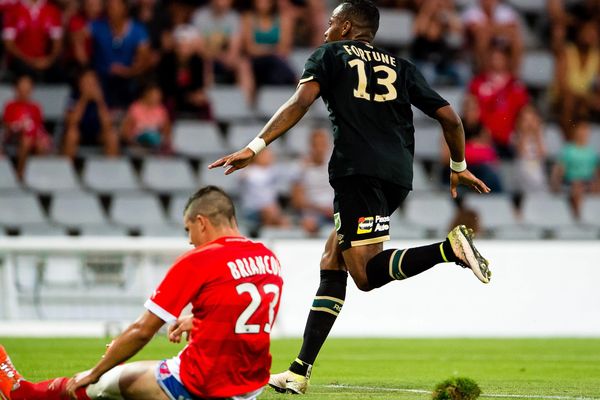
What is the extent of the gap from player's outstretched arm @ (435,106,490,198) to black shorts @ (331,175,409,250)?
0.58 metres

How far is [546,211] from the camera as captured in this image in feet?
53.8

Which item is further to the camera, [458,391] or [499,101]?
[499,101]

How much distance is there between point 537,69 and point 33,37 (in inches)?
323

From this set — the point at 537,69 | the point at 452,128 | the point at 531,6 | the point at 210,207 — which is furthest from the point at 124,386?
the point at 531,6

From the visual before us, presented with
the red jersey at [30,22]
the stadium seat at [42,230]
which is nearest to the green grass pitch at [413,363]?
the stadium seat at [42,230]

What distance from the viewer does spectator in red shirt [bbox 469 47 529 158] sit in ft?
55.5

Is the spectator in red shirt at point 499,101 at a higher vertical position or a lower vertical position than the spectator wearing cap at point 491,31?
lower

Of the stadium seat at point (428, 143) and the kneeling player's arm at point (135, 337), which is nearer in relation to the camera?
the kneeling player's arm at point (135, 337)

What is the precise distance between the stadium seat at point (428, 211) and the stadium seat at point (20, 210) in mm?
4896

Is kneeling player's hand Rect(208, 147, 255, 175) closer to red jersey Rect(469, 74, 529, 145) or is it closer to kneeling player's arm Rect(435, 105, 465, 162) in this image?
kneeling player's arm Rect(435, 105, 465, 162)

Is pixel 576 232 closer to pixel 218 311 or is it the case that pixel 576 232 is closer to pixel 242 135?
pixel 242 135

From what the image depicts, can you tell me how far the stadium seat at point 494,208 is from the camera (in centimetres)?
1600

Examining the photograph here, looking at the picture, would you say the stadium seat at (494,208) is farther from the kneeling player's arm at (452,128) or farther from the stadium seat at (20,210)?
the kneeling player's arm at (452,128)

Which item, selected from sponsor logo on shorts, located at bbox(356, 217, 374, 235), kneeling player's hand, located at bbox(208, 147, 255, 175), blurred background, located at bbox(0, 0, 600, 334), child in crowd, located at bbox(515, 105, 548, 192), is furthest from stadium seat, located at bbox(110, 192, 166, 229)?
kneeling player's hand, located at bbox(208, 147, 255, 175)
